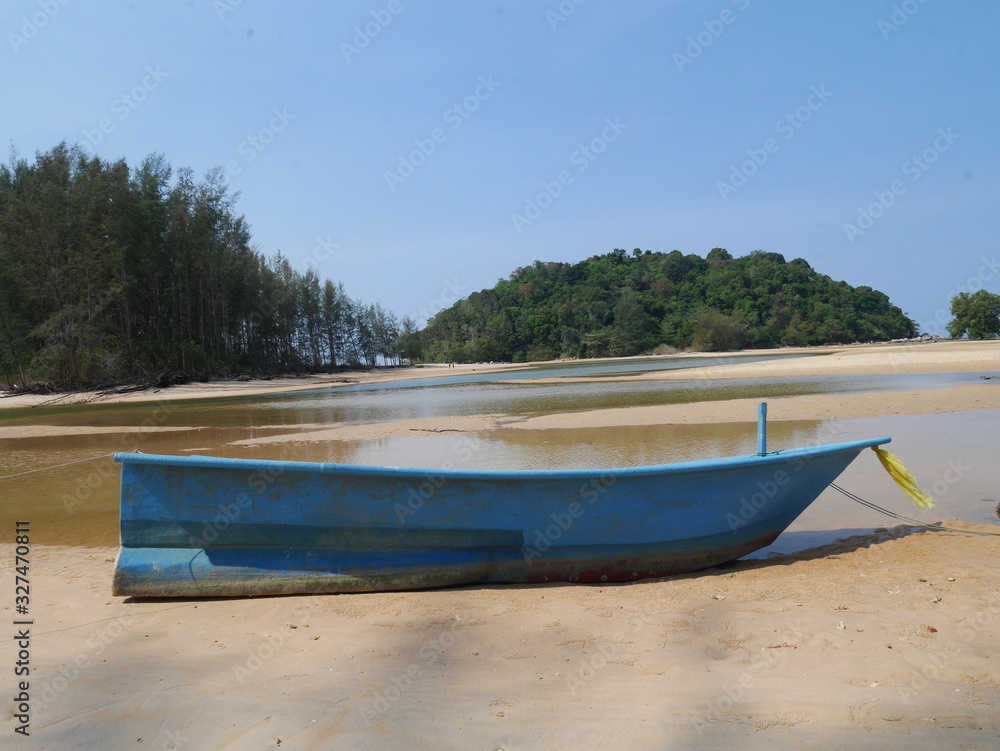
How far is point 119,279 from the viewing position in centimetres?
2919

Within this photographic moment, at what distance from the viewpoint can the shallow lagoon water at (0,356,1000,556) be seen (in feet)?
20.7

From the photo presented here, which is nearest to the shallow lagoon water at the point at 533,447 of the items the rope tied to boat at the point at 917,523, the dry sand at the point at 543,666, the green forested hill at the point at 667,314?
the rope tied to boat at the point at 917,523

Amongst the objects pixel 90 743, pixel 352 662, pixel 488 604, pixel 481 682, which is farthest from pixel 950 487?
pixel 90 743

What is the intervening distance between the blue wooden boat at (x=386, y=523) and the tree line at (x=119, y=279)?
1099 inches

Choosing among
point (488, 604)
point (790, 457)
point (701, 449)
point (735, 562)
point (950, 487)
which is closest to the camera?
point (488, 604)

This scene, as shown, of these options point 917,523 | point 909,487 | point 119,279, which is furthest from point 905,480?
point 119,279

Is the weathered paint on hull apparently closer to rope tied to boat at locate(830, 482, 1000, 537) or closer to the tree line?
rope tied to boat at locate(830, 482, 1000, 537)

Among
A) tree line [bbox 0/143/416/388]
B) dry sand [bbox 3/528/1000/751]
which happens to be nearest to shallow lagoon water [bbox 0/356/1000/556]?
dry sand [bbox 3/528/1000/751]

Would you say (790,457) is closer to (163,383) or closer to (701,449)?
(701,449)

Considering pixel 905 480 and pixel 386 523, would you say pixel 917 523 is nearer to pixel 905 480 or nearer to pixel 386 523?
pixel 905 480

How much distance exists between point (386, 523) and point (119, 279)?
1213 inches

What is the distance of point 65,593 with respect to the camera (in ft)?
14.1

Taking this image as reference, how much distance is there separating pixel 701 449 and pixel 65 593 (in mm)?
8120

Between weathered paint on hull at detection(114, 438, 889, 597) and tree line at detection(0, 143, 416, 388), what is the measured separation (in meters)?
27.9
